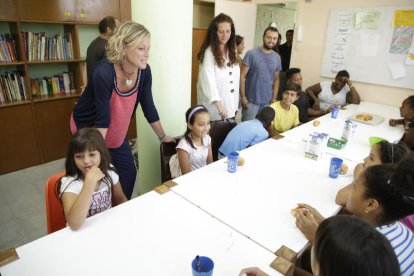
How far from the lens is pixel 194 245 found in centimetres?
116

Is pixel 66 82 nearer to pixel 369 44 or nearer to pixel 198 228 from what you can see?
pixel 198 228

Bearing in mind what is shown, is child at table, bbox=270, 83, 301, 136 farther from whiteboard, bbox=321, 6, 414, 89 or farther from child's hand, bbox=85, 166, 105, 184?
child's hand, bbox=85, 166, 105, 184

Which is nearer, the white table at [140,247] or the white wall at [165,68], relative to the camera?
the white table at [140,247]

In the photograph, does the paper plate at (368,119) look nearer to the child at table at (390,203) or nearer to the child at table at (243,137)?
the child at table at (243,137)

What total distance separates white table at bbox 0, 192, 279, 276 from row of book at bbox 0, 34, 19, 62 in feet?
8.32

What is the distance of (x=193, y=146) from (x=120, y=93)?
2.02 ft

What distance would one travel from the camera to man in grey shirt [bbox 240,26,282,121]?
3.28 m

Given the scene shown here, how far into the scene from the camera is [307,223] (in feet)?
4.21

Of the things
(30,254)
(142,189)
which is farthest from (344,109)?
(30,254)

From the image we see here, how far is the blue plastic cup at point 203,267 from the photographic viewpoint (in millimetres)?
912

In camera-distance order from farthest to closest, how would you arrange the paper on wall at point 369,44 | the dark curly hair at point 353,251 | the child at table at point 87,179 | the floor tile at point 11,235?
the paper on wall at point 369,44 < the floor tile at point 11,235 < the child at table at point 87,179 < the dark curly hair at point 353,251

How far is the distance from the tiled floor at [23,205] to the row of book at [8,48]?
3.94 ft

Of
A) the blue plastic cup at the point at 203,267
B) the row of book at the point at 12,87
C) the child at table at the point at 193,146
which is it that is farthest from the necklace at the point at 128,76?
the row of book at the point at 12,87

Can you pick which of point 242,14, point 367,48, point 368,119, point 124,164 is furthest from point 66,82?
point 367,48
